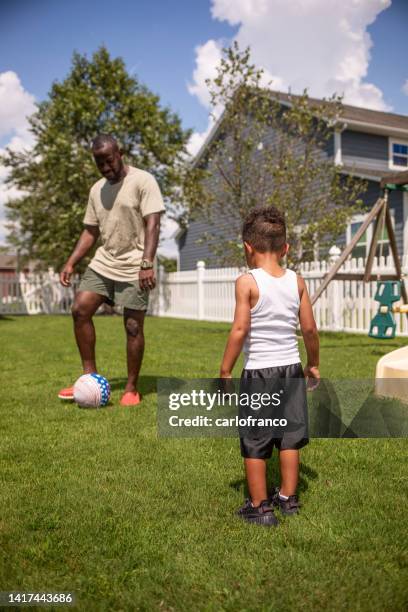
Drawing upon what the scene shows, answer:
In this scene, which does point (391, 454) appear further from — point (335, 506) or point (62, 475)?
point (62, 475)

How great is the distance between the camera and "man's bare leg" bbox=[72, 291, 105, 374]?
516 cm

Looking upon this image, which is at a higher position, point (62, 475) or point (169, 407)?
point (169, 407)

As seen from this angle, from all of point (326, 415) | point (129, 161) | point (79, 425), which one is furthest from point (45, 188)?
point (326, 415)

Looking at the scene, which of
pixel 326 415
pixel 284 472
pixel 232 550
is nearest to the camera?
pixel 232 550

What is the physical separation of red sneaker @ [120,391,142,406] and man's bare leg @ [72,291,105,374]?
42 centimetres

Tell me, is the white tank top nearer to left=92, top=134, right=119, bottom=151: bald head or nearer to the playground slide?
the playground slide

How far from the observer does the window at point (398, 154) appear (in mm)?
21250

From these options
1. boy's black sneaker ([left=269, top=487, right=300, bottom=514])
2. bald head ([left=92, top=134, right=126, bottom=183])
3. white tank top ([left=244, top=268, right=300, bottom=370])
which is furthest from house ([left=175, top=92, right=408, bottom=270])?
boy's black sneaker ([left=269, top=487, right=300, bottom=514])

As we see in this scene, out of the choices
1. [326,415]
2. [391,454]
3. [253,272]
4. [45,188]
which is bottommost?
Answer: [391,454]

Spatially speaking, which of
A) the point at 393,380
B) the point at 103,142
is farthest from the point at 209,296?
the point at 393,380

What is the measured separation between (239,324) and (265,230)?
478mm

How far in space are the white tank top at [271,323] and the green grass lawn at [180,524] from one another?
725 mm

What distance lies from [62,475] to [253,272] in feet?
5.31

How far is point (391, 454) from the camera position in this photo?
3639mm
